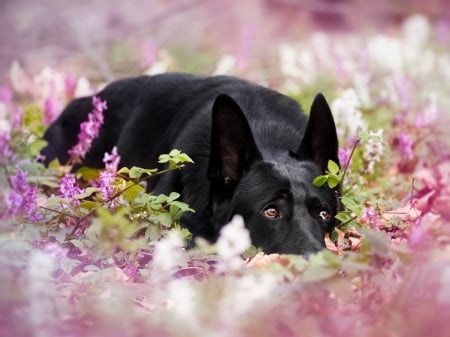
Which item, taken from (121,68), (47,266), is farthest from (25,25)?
(47,266)

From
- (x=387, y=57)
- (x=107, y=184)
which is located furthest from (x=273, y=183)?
(x=387, y=57)

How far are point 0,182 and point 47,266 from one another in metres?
1.92

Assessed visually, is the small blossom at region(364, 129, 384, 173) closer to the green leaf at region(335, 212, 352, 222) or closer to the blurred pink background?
the green leaf at region(335, 212, 352, 222)

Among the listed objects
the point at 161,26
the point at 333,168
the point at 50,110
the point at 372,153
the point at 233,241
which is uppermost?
the point at 233,241

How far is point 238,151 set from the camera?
406cm

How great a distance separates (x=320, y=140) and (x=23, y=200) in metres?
1.37

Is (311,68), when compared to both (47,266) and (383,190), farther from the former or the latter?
(47,266)

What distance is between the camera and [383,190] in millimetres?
5195

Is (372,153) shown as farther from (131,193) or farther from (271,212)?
(131,193)

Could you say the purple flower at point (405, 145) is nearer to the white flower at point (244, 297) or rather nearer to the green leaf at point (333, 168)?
the green leaf at point (333, 168)

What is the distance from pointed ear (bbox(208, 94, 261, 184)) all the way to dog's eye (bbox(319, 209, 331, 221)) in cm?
40

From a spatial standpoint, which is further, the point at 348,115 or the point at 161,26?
the point at 161,26

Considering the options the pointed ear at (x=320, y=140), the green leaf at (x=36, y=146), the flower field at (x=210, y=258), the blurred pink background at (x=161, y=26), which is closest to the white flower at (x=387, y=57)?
the blurred pink background at (x=161, y=26)

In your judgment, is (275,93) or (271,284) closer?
(271,284)
